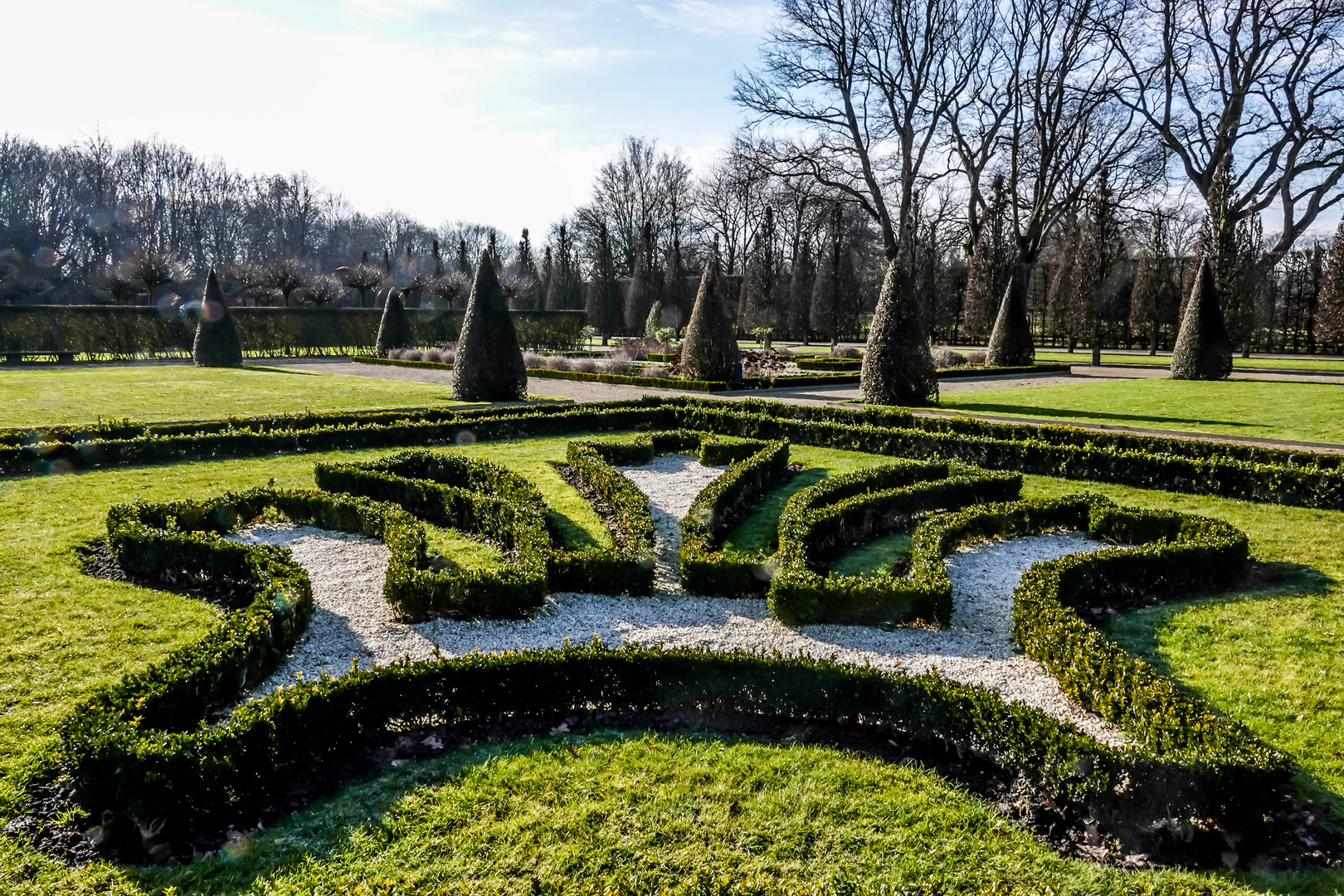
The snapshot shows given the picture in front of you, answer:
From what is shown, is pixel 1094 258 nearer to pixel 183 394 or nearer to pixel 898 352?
pixel 898 352

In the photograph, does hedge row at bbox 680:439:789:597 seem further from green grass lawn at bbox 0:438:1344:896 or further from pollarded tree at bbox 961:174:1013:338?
pollarded tree at bbox 961:174:1013:338

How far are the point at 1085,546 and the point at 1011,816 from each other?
17.4 ft

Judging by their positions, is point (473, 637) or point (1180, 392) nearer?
point (473, 637)

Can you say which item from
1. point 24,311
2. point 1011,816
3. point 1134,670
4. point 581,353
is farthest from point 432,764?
point 24,311

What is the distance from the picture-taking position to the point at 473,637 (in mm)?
5945

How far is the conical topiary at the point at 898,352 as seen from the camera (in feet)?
55.8

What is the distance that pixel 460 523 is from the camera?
29.0 feet

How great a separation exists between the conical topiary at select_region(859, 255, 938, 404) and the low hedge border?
7.08 meters

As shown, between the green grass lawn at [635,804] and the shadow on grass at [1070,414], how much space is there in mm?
10425

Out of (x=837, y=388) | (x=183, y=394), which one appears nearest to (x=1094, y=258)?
(x=837, y=388)

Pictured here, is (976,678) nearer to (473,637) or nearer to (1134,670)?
(1134,670)

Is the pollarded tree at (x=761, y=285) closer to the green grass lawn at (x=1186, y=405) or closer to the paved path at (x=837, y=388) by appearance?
the paved path at (x=837, y=388)

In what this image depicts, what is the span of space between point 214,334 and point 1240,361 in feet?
125

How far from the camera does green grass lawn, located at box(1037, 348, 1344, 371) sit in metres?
30.2
